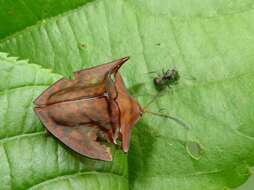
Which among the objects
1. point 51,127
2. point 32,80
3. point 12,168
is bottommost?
point 12,168

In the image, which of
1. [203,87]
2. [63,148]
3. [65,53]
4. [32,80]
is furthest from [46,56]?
A: [203,87]

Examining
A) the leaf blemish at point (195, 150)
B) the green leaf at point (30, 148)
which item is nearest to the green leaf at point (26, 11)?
the green leaf at point (30, 148)

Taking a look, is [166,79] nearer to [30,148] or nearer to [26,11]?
[30,148]

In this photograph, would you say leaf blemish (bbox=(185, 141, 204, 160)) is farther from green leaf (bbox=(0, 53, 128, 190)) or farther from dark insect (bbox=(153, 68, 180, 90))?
green leaf (bbox=(0, 53, 128, 190))

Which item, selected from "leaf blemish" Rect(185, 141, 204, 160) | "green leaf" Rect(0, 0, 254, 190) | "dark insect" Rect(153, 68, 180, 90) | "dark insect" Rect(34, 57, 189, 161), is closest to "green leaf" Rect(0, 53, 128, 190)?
"dark insect" Rect(34, 57, 189, 161)

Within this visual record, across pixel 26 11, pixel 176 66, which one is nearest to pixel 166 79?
pixel 176 66

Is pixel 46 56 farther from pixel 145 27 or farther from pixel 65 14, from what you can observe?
pixel 145 27

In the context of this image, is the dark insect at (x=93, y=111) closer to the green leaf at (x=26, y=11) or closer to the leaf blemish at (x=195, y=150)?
the leaf blemish at (x=195, y=150)
